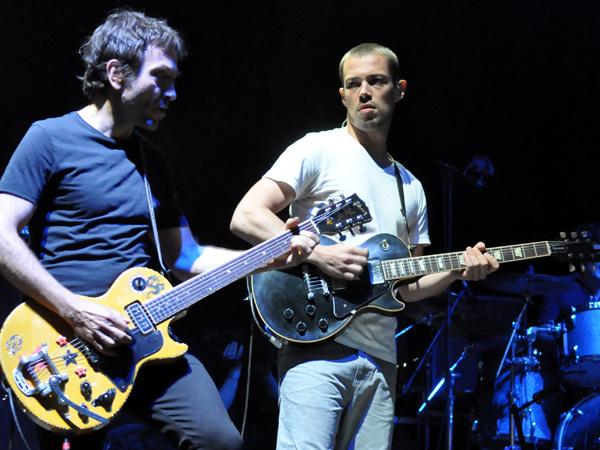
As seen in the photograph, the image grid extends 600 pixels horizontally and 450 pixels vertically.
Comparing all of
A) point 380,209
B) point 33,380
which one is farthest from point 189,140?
point 33,380

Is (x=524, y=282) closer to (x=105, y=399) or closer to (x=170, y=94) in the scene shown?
(x=170, y=94)

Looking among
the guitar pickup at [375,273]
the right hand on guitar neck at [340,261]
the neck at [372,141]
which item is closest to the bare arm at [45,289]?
the right hand on guitar neck at [340,261]

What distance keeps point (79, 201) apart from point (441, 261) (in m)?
1.88

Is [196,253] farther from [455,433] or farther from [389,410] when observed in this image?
[455,433]

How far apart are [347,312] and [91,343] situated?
1.24 metres

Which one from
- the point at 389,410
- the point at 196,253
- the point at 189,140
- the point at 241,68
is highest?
the point at 241,68

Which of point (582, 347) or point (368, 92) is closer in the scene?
point (368, 92)


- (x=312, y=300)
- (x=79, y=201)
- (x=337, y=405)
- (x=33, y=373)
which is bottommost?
(x=337, y=405)

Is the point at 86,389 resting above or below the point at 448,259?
below

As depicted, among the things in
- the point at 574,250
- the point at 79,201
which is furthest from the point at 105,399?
the point at 574,250

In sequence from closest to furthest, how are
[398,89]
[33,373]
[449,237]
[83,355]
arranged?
[33,373]
[83,355]
[398,89]
[449,237]

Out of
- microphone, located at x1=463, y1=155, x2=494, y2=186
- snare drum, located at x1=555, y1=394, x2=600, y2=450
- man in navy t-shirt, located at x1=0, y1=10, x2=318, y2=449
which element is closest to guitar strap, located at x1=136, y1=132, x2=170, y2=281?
man in navy t-shirt, located at x1=0, y1=10, x2=318, y2=449

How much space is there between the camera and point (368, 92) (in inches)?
152

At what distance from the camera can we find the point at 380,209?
11.8 feet
